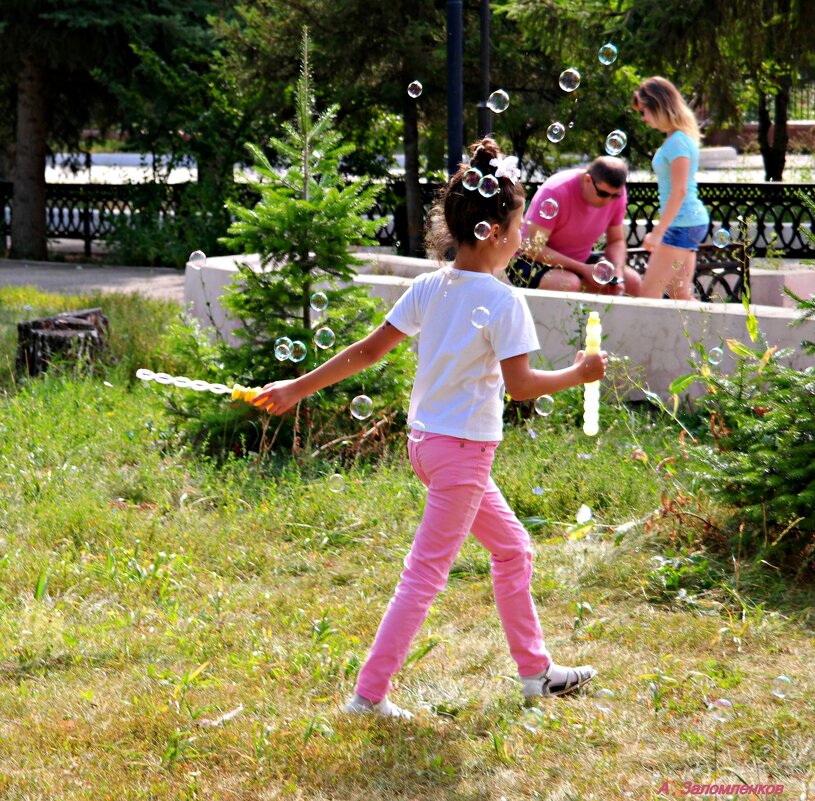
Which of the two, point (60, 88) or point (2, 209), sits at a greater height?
point (60, 88)

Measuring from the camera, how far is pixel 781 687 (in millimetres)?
3570

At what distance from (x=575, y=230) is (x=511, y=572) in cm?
429

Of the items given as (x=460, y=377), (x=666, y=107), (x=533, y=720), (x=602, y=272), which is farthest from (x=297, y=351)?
(x=666, y=107)

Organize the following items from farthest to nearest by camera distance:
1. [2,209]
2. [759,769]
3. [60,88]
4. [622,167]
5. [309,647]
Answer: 1. [2,209]
2. [60,88]
3. [622,167]
4. [309,647]
5. [759,769]

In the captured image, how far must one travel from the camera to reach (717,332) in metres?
6.65

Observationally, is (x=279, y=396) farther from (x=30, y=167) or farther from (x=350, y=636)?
(x=30, y=167)

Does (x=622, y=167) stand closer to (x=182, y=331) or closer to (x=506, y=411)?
(x=506, y=411)

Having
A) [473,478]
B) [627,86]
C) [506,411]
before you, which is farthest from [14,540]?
[627,86]

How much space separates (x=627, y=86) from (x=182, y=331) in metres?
8.48

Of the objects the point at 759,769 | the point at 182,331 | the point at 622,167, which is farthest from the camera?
the point at 622,167

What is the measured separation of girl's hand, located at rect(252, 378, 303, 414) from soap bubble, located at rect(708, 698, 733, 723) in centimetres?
147

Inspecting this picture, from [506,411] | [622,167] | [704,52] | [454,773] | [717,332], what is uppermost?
[704,52]

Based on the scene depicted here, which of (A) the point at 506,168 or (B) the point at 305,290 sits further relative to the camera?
(B) the point at 305,290

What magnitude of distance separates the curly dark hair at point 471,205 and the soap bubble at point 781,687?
1558mm
